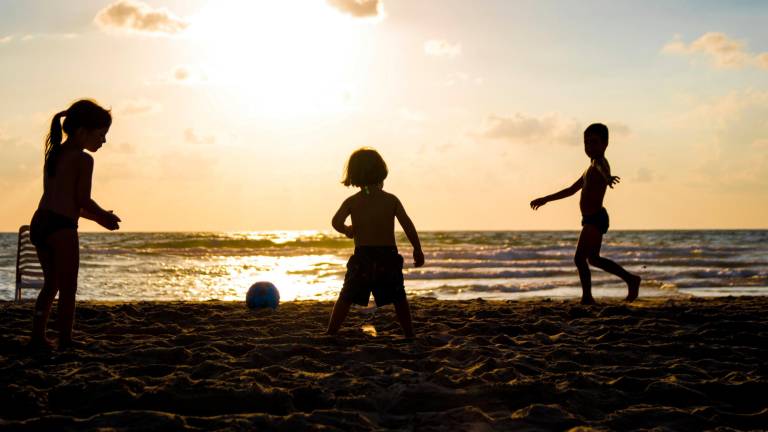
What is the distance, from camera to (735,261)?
859 inches

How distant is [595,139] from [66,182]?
5418 millimetres

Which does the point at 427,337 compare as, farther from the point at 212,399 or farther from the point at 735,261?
the point at 735,261

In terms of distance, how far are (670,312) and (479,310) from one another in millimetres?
1961

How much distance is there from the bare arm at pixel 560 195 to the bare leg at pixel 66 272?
453 cm

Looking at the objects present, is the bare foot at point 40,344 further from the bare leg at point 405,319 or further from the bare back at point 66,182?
the bare leg at point 405,319

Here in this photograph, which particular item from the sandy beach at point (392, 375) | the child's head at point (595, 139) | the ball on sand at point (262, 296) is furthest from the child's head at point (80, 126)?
the child's head at point (595, 139)

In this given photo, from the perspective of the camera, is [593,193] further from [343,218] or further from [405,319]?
[343,218]

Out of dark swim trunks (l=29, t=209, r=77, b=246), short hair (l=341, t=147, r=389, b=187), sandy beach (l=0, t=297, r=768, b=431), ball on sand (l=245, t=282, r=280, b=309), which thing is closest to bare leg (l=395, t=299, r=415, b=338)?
sandy beach (l=0, t=297, r=768, b=431)

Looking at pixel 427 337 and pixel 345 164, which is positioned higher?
pixel 345 164

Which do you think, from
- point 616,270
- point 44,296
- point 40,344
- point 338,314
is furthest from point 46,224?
point 616,270

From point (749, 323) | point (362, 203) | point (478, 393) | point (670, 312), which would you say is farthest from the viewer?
point (670, 312)

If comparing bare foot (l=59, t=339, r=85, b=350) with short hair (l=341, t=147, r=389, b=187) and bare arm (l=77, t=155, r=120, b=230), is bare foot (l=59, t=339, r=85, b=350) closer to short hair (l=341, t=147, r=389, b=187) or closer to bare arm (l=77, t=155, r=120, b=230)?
Result: bare arm (l=77, t=155, r=120, b=230)

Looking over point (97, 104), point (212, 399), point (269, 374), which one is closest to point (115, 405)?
point (212, 399)

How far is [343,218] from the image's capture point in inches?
220
